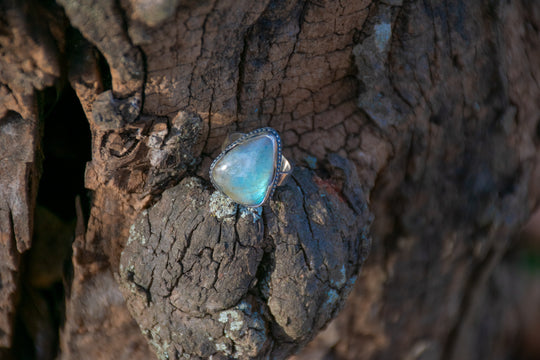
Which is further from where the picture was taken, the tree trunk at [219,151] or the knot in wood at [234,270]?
the knot in wood at [234,270]

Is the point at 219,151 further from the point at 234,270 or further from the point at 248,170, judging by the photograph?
the point at 234,270

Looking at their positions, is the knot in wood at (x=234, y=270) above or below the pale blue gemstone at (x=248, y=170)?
below

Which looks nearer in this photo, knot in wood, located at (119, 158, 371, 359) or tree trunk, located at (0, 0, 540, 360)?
tree trunk, located at (0, 0, 540, 360)

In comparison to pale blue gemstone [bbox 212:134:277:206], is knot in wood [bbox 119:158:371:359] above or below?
below

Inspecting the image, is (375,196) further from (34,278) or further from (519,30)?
(34,278)

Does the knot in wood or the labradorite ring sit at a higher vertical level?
the labradorite ring
